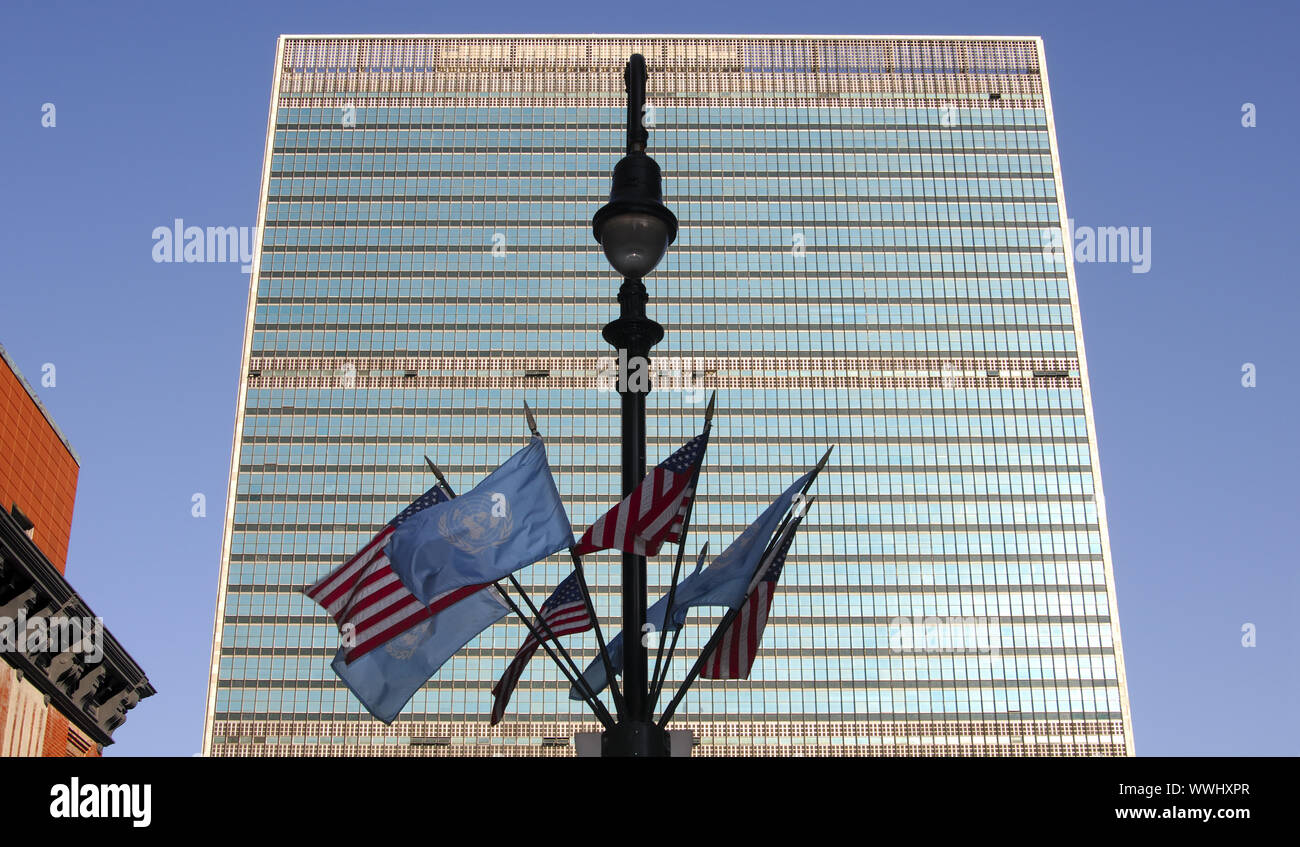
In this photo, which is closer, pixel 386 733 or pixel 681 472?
pixel 681 472

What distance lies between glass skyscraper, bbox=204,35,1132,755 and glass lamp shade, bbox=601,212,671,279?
98.1m

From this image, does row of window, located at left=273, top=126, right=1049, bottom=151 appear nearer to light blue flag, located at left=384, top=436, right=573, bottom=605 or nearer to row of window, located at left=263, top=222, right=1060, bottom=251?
row of window, located at left=263, top=222, right=1060, bottom=251

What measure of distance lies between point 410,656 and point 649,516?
3320 millimetres

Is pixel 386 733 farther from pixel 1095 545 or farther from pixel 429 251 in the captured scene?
pixel 1095 545

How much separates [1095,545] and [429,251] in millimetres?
68520

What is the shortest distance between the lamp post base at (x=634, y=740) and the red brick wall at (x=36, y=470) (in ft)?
108

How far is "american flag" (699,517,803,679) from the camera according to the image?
48.1ft

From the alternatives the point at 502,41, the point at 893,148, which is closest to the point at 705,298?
the point at 893,148

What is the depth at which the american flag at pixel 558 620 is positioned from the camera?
14781 millimetres

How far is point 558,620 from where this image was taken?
590 inches

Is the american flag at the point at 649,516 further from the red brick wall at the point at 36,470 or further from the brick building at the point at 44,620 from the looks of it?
the red brick wall at the point at 36,470

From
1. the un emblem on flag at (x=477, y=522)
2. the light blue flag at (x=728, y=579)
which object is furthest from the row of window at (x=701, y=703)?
the un emblem on flag at (x=477, y=522)

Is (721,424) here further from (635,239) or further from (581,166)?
(635,239)

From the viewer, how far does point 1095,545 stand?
122m
